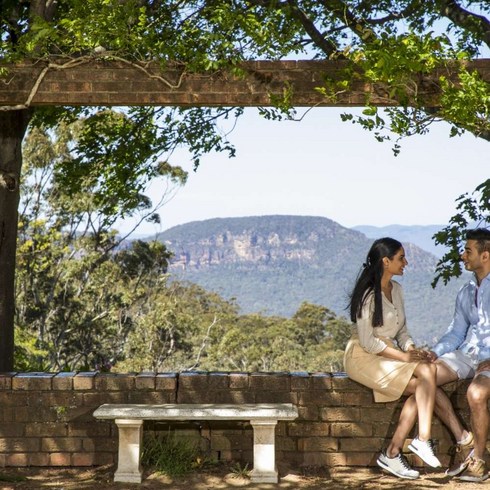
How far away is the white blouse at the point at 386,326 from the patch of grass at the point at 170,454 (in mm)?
1194

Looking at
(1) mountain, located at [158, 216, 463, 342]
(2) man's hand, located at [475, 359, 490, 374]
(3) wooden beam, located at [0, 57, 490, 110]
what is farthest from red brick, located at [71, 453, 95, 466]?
(1) mountain, located at [158, 216, 463, 342]

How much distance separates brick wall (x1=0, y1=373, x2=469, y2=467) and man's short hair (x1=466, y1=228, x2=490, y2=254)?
1.07m

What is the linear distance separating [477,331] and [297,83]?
77.5 inches

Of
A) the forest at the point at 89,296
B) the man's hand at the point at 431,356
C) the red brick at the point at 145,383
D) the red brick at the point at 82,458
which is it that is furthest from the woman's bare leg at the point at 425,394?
the forest at the point at 89,296

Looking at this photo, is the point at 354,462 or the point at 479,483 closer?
the point at 479,483

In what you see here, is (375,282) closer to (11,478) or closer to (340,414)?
(340,414)

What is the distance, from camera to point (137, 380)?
599 centimetres

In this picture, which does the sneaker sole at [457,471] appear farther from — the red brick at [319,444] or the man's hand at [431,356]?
the red brick at [319,444]

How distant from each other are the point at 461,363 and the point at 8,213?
370 cm

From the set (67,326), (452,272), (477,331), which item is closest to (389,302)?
(477,331)

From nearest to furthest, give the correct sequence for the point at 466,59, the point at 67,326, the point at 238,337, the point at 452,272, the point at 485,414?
the point at 485,414
the point at 466,59
the point at 452,272
the point at 67,326
the point at 238,337

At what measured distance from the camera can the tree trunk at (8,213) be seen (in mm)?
7535

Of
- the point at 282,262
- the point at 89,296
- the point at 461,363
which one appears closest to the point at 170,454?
the point at 461,363

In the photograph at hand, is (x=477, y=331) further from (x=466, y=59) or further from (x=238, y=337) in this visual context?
(x=238, y=337)
